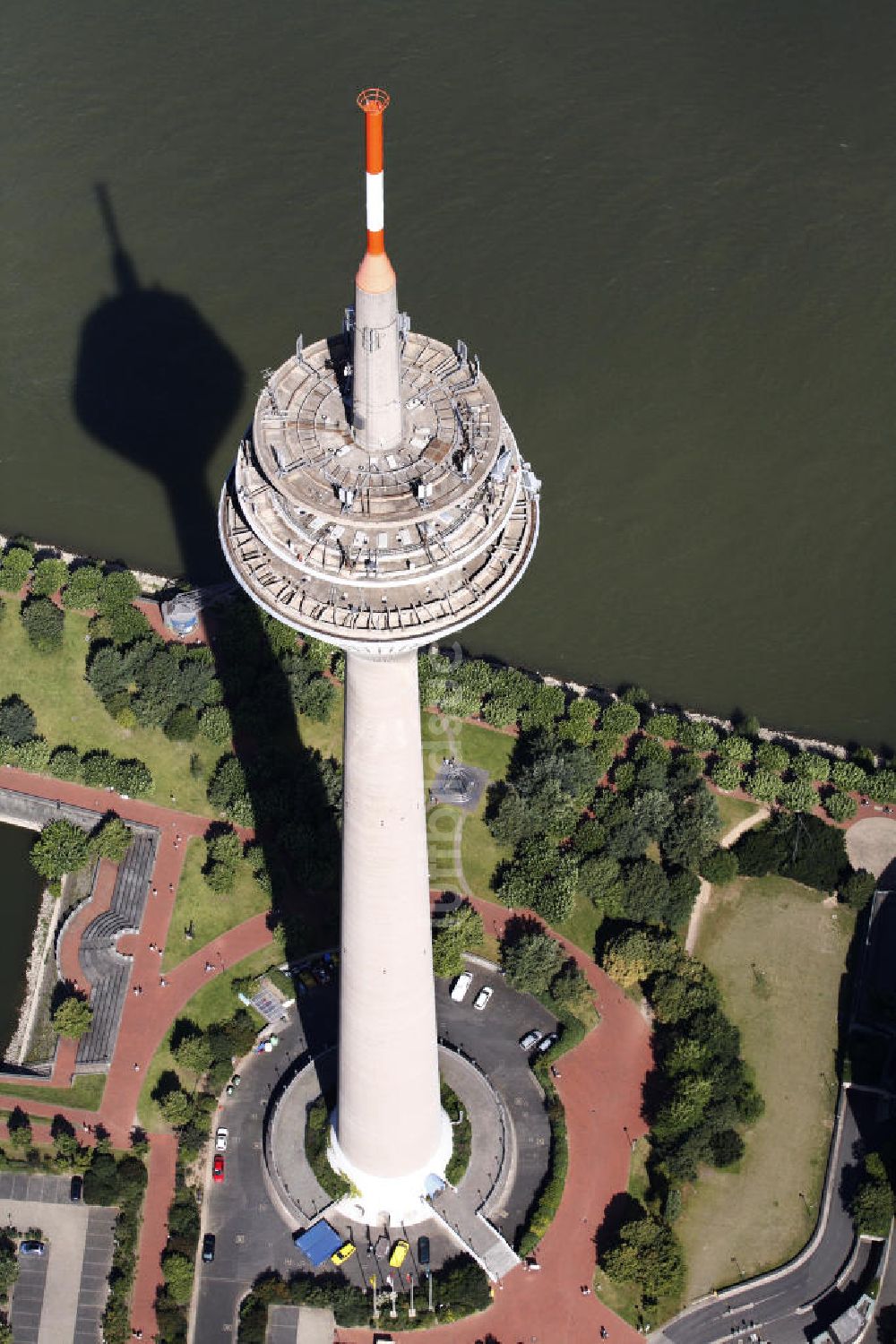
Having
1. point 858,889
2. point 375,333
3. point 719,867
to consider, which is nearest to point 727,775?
point 719,867

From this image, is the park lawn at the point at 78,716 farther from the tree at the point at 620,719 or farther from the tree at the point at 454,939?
the tree at the point at 620,719

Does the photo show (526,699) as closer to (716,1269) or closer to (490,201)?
(716,1269)

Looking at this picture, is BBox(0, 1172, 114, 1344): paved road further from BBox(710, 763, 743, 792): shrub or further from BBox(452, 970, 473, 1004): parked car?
BBox(710, 763, 743, 792): shrub

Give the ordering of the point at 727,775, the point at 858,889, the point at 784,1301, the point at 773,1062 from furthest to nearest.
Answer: the point at 727,775 → the point at 858,889 → the point at 773,1062 → the point at 784,1301

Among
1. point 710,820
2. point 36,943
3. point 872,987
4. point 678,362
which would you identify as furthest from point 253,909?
point 678,362

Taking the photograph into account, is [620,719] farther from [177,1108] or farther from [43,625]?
[43,625]

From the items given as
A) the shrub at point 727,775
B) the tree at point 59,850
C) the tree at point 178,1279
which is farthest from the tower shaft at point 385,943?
the shrub at point 727,775
